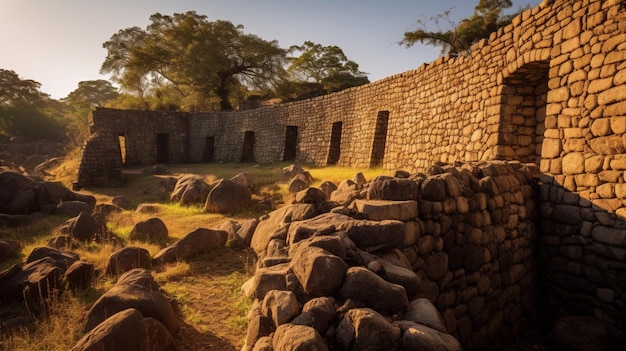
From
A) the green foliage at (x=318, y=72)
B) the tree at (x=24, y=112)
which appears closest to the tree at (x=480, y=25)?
the green foliage at (x=318, y=72)

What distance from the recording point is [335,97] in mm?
15664

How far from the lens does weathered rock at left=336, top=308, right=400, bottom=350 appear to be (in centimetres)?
188

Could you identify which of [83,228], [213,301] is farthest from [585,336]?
[83,228]

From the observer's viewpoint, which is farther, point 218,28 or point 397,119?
point 218,28

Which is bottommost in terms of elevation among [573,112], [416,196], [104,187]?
[104,187]

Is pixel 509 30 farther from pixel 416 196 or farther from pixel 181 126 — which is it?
pixel 181 126

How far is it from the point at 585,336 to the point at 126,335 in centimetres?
516

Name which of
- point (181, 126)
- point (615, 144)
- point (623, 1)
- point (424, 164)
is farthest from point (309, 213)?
point (181, 126)

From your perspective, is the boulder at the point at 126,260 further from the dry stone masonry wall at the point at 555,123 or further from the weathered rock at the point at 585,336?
the dry stone masonry wall at the point at 555,123

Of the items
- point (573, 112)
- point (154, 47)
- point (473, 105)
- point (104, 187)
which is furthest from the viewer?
point (154, 47)

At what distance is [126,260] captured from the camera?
17.7ft

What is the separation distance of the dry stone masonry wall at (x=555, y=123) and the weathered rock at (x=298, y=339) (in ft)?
15.4

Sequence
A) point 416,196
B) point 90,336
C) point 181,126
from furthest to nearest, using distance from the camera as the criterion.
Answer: point 181,126 < point 416,196 < point 90,336

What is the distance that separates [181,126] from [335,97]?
13.7 m
